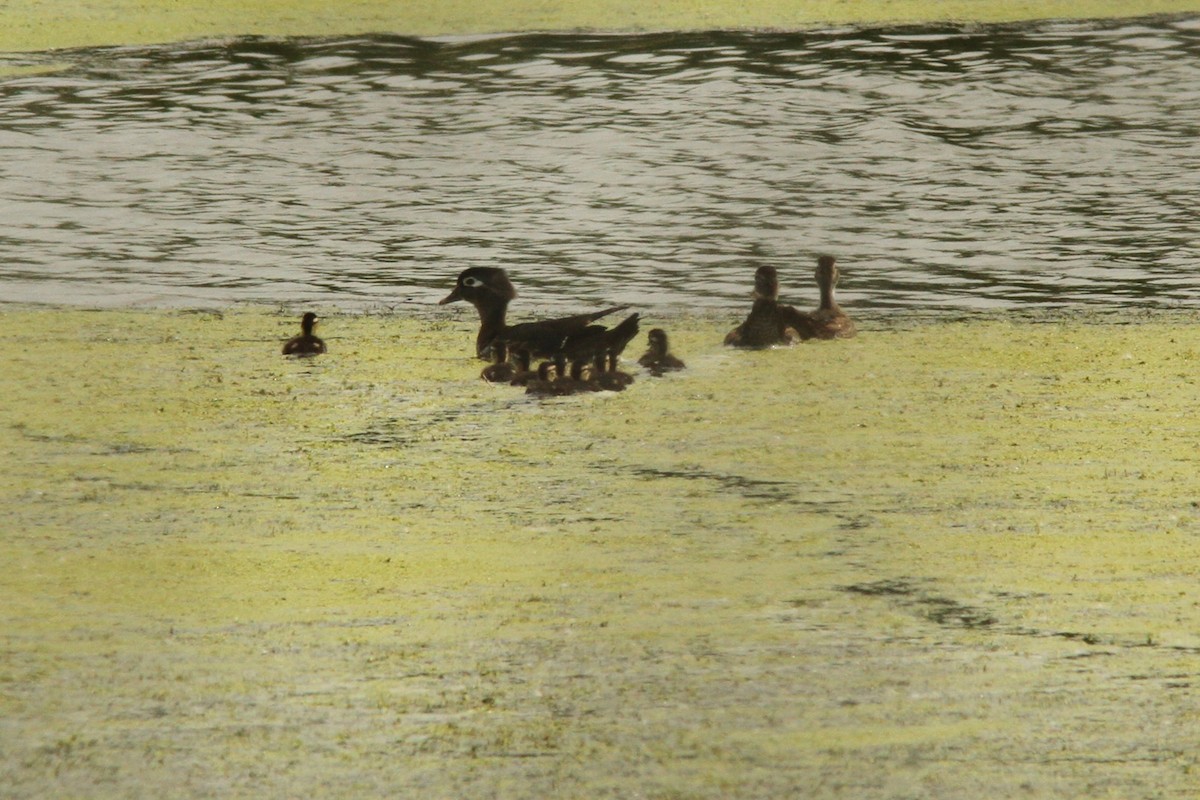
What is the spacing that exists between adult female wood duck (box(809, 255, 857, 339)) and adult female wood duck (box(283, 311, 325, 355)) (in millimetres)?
2129

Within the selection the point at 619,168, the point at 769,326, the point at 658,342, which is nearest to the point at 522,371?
the point at 658,342

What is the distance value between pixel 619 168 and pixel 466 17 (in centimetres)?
533

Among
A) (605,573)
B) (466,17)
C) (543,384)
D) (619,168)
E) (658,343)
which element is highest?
(466,17)

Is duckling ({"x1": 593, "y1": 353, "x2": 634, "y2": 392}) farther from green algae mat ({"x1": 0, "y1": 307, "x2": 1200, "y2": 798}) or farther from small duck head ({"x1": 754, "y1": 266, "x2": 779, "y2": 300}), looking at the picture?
small duck head ({"x1": 754, "y1": 266, "x2": 779, "y2": 300})

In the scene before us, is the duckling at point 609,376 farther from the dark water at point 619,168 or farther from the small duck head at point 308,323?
the dark water at point 619,168

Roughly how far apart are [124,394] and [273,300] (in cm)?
187

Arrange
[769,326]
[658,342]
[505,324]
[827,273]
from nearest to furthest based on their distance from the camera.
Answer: [658,342], [505,324], [769,326], [827,273]

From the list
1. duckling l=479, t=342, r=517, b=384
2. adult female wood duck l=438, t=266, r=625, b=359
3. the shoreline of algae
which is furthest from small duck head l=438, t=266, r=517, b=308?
the shoreline of algae

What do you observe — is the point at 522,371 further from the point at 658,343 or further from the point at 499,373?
the point at 658,343

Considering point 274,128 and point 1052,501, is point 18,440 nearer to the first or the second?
point 1052,501

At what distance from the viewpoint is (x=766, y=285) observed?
8.03 m

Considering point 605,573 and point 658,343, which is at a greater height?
point 658,343

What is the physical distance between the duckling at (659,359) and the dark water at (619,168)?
1.36 m

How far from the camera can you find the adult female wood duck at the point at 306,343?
754cm
